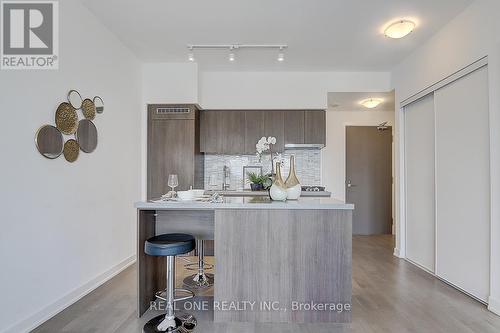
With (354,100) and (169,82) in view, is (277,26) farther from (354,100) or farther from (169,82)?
(354,100)

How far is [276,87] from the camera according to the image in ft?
15.7

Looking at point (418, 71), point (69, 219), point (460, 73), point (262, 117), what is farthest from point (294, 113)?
point (69, 219)

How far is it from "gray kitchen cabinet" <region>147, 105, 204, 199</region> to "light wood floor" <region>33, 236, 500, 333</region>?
1.37 meters

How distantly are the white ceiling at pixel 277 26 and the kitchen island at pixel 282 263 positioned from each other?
6.52 feet

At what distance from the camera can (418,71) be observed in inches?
152

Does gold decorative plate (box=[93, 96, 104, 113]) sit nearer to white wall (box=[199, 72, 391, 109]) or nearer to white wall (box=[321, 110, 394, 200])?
white wall (box=[199, 72, 391, 109])

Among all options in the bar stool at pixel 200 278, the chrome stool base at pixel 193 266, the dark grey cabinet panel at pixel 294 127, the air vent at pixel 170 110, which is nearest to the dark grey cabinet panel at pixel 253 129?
the dark grey cabinet panel at pixel 294 127

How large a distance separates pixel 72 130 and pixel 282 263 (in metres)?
2.28

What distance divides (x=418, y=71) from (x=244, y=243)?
3290 mm

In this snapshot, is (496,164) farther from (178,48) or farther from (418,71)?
(178,48)

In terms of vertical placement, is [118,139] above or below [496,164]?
above

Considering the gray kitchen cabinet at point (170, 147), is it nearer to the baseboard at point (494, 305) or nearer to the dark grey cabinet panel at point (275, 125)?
the dark grey cabinet panel at point (275, 125)

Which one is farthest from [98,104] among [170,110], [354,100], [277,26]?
[354,100]

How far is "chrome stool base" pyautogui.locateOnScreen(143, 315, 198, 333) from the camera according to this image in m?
2.18
